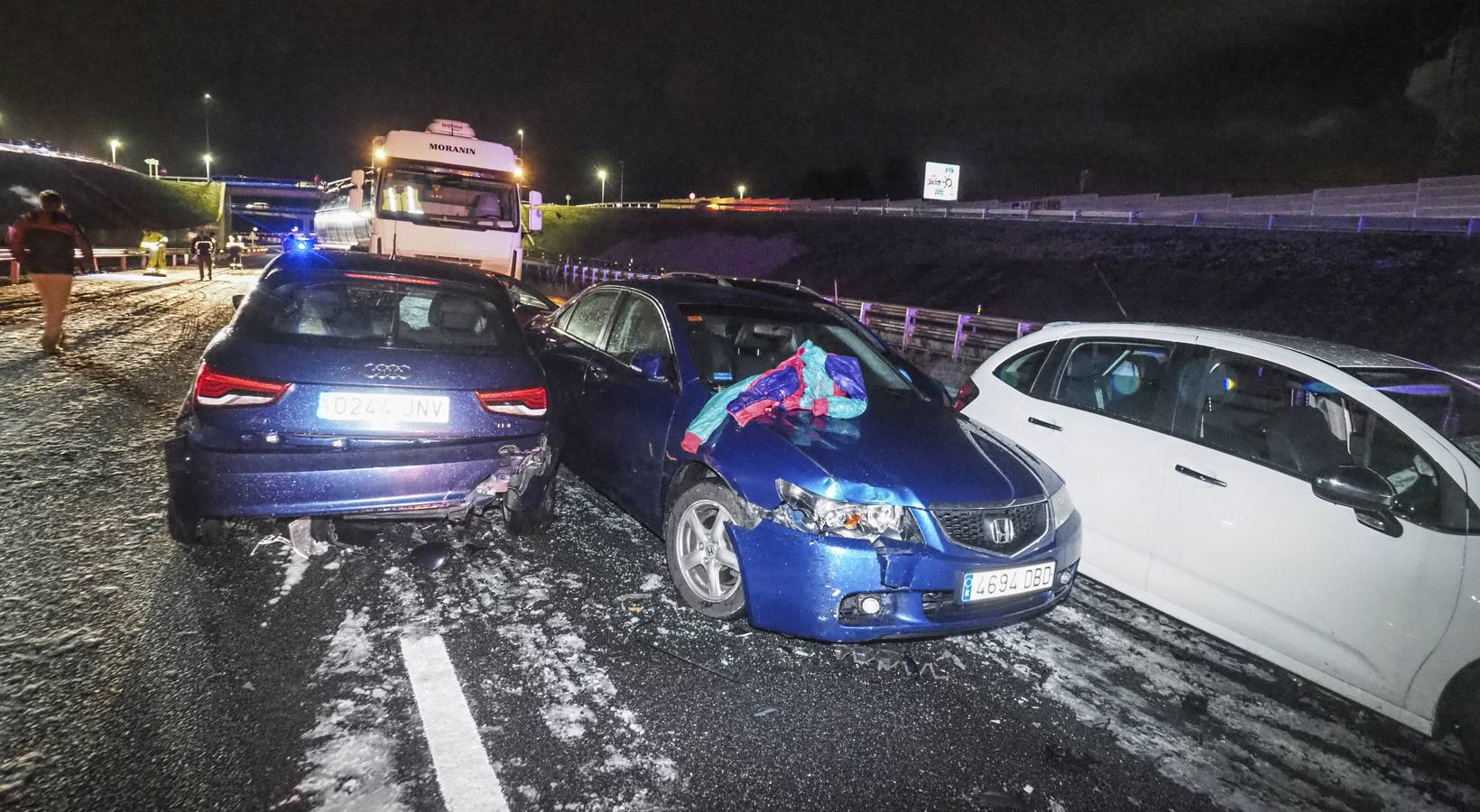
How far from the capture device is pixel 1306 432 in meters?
3.70

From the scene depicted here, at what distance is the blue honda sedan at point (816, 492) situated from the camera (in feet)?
10.6

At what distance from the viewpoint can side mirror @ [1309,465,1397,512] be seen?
3.13 metres

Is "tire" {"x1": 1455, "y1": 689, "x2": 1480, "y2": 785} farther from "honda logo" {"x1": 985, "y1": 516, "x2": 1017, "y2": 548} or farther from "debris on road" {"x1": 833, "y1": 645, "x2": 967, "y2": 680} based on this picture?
"debris on road" {"x1": 833, "y1": 645, "x2": 967, "y2": 680}

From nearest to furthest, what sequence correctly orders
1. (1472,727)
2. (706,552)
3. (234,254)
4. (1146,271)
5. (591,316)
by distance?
(1472,727), (706,552), (591,316), (1146,271), (234,254)

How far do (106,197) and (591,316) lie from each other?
238 feet

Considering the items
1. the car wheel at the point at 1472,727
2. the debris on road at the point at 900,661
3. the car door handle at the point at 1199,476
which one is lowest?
the debris on road at the point at 900,661

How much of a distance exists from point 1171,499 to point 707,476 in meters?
2.37

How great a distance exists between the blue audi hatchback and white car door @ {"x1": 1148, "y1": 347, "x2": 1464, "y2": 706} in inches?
132

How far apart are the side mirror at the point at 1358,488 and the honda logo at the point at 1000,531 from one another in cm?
127

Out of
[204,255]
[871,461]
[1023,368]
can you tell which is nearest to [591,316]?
[871,461]

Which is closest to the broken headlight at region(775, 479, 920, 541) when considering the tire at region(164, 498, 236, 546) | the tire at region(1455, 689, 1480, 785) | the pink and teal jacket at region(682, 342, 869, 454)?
the pink and teal jacket at region(682, 342, 869, 454)

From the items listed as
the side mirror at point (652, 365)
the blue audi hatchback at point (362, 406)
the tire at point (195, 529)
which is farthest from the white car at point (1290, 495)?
the tire at point (195, 529)

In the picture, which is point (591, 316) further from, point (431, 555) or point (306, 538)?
point (306, 538)

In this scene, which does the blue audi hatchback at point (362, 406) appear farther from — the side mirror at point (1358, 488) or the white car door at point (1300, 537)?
the side mirror at point (1358, 488)
